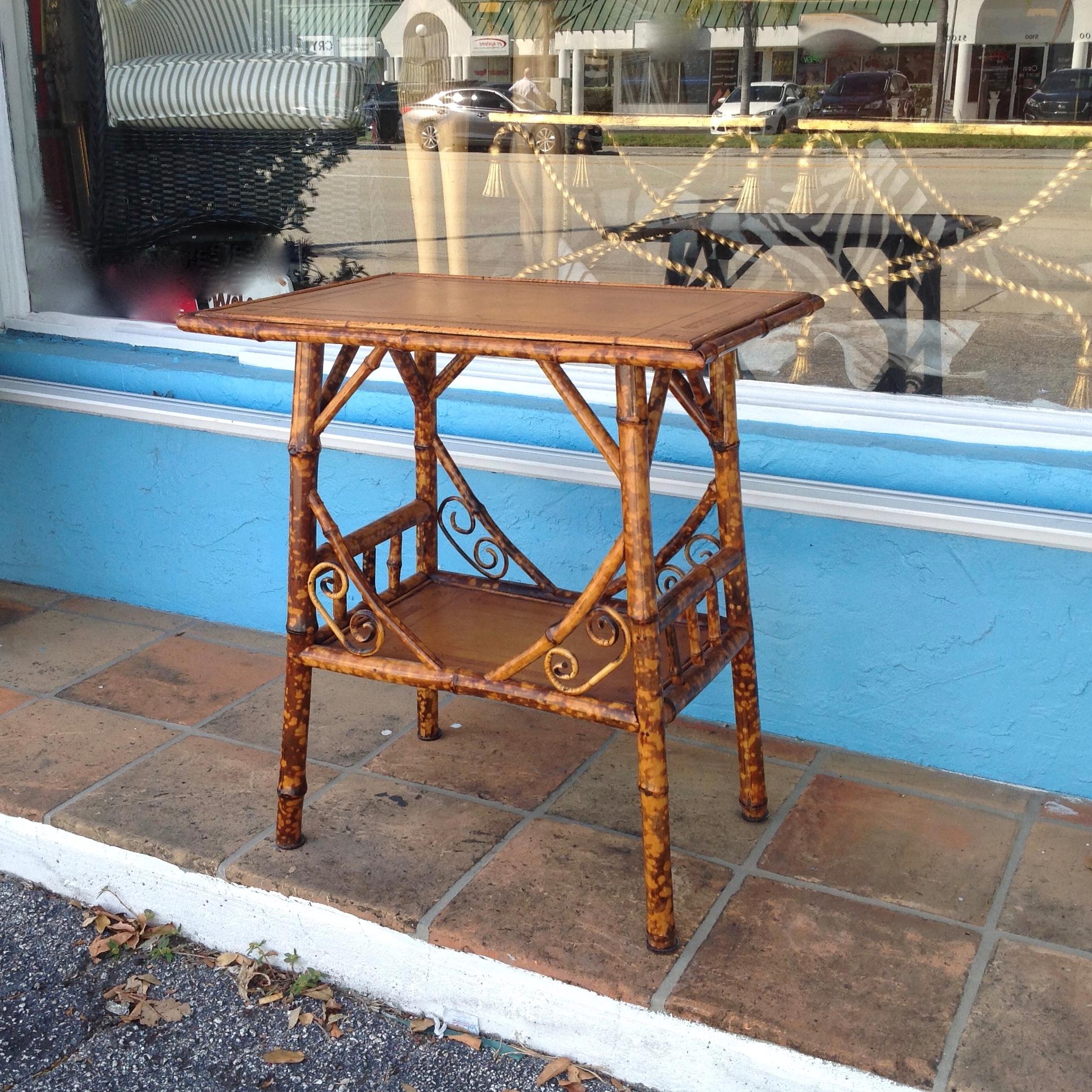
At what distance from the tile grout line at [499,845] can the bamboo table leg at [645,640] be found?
38 centimetres

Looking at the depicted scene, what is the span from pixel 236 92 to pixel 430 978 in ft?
8.26

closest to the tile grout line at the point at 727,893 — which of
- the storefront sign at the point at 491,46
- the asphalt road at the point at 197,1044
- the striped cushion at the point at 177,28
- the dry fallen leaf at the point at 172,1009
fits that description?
the asphalt road at the point at 197,1044

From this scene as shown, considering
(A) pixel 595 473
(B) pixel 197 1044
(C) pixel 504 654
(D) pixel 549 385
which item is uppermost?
(D) pixel 549 385

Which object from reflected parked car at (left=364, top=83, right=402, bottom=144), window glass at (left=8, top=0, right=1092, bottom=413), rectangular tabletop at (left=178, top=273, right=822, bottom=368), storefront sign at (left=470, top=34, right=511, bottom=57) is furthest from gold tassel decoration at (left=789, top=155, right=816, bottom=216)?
reflected parked car at (left=364, top=83, right=402, bottom=144)

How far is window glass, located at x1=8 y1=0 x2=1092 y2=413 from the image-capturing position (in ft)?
8.86

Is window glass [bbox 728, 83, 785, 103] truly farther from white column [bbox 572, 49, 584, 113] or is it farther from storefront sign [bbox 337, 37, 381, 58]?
storefront sign [bbox 337, 37, 381, 58]

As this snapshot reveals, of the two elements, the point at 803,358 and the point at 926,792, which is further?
the point at 803,358

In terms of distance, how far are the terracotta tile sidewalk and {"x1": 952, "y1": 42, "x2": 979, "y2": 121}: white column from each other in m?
1.42

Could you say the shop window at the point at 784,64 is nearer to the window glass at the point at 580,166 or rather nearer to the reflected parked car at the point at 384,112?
the window glass at the point at 580,166

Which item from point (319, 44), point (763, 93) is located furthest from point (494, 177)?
point (763, 93)

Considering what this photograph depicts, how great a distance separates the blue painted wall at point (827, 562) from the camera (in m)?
2.42

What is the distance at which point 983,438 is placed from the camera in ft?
8.36

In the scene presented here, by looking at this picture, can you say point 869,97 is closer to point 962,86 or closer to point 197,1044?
point 962,86

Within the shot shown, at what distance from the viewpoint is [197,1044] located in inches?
80.4
